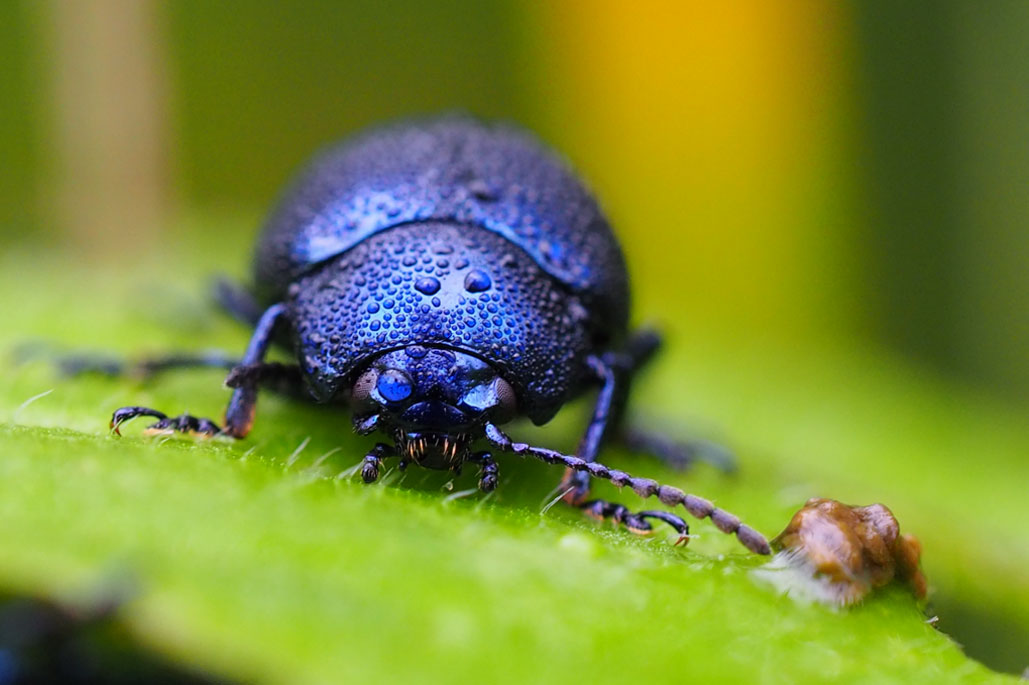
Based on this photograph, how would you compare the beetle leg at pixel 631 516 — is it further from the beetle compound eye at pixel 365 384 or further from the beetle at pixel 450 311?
the beetle compound eye at pixel 365 384

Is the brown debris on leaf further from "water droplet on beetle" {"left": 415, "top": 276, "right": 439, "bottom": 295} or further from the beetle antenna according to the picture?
"water droplet on beetle" {"left": 415, "top": 276, "right": 439, "bottom": 295}

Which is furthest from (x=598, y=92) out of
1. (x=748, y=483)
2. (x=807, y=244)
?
(x=748, y=483)

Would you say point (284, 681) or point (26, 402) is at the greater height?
point (284, 681)

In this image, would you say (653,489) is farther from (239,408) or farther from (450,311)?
(239,408)

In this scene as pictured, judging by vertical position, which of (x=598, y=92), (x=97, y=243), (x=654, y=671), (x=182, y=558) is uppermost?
(x=598, y=92)

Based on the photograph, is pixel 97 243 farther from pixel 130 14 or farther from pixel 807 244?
pixel 807 244

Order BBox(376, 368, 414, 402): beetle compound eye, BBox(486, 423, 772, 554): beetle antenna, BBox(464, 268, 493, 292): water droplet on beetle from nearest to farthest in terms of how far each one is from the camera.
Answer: BBox(486, 423, 772, 554): beetle antenna
BBox(376, 368, 414, 402): beetle compound eye
BBox(464, 268, 493, 292): water droplet on beetle

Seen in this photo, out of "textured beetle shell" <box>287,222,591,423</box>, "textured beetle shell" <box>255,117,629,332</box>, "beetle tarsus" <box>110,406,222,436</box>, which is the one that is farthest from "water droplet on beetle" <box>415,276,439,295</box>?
"beetle tarsus" <box>110,406,222,436</box>
